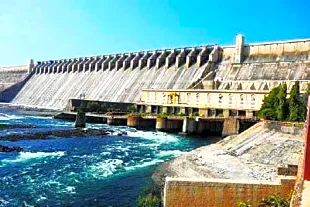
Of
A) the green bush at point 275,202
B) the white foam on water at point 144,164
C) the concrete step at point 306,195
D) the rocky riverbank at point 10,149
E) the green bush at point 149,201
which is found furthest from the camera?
the rocky riverbank at point 10,149

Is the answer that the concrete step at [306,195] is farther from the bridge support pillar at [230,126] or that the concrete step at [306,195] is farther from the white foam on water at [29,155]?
the bridge support pillar at [230,126]

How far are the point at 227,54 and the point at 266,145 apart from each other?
47577 millimetres

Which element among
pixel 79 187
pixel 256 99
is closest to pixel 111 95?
pixel 256 99

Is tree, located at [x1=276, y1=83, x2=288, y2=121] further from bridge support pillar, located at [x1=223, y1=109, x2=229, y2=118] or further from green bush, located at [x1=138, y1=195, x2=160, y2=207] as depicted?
green bush, located at [x1=138, y1=195, x2=160, y2=207]

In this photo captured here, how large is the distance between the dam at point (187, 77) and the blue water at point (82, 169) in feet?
53.2

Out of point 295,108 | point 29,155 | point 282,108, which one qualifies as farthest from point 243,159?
point 29,155

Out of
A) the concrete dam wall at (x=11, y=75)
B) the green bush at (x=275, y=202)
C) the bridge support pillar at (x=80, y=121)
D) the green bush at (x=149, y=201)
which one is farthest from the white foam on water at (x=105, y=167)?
the concrete dam wall at (x=11, y=75)

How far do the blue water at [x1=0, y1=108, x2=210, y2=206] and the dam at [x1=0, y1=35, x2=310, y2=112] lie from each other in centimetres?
1621

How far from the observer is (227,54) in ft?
255

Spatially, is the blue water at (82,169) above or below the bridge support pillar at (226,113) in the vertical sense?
below

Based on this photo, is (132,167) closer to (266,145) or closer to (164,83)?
(266,145)

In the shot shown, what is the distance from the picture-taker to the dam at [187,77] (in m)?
62.2

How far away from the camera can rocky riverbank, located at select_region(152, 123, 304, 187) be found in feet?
84.9

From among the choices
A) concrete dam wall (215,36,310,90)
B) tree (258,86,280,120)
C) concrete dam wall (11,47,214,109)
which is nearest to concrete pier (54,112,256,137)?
tree (258,86,280,120)
